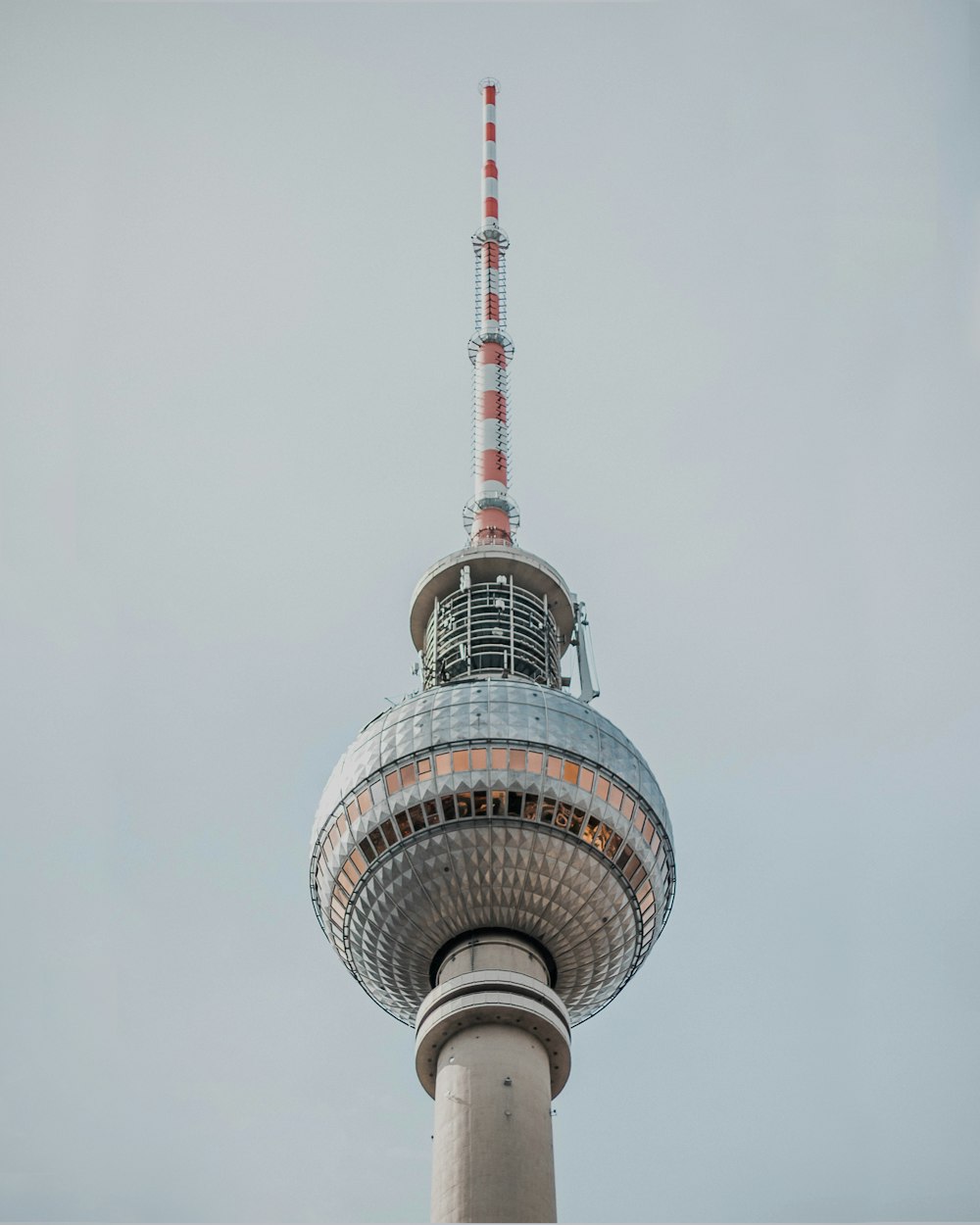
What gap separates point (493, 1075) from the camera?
48562mm

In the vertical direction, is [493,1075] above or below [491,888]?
below

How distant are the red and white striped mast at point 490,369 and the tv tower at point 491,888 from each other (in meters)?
13.4

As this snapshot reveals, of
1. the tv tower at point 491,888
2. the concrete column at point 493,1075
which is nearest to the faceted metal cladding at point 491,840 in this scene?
the tv tower at point 491,888

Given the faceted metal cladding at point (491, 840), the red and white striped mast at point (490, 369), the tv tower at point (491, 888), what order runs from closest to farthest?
the tv tower at point (491, 888) < the faceted metal cladding at point (491, 840) < the red and white striped mast at point (490, 369)

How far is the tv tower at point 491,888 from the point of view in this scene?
48.6 metres

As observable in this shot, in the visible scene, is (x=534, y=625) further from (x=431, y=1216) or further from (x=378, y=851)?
(x=431, y=1216)

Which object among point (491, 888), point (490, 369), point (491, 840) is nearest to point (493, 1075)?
point (491, 888)

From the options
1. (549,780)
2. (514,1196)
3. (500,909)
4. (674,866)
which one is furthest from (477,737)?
(514,1196)

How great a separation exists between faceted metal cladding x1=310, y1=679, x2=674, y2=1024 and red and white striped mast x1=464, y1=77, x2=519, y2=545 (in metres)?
15.3

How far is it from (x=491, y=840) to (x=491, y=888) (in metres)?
1.83

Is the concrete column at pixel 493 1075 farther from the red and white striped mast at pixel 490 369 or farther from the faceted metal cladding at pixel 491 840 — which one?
the red and white striped mast at pixel 490 369

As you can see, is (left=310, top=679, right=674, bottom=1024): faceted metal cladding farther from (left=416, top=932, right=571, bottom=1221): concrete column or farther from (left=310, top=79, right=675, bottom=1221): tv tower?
(left=416, top=932, right=571, bottom=1221): concrete column

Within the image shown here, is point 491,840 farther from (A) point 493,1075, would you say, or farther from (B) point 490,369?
(B) point 490,369

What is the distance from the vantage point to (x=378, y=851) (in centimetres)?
5266
